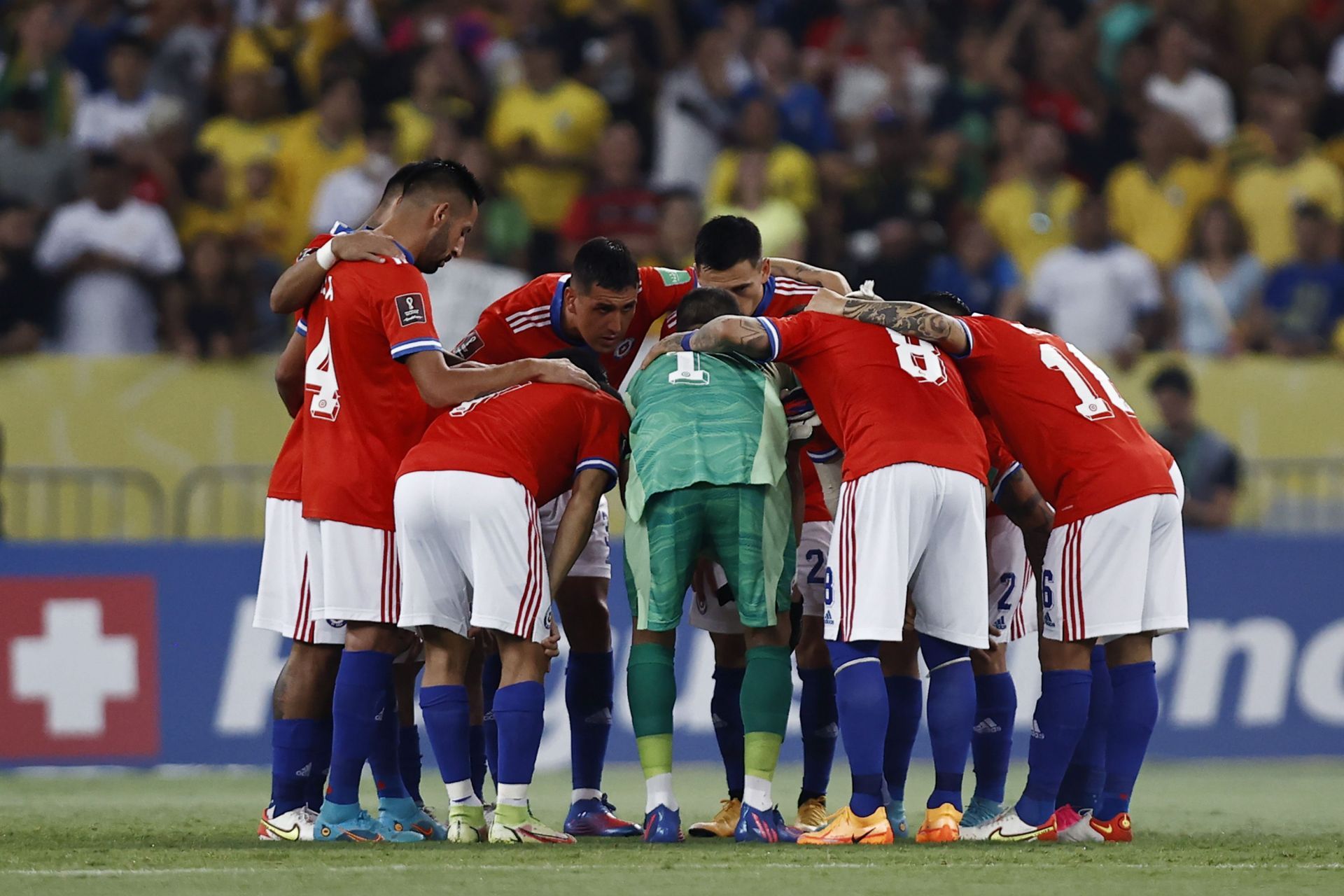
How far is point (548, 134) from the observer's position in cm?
1456

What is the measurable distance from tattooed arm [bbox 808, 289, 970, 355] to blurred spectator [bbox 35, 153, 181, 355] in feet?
23.5

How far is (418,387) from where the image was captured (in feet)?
23.6

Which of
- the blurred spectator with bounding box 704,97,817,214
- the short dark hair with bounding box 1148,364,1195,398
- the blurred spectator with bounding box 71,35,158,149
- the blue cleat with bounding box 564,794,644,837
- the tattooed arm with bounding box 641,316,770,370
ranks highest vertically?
the blurred spectator with bounding box 71,35,158,149

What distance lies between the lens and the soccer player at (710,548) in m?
7.10

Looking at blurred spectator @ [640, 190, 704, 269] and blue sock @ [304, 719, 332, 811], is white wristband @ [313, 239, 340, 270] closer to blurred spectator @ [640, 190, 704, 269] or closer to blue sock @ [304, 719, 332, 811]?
blue sock @ [304, 719, 332, 811]

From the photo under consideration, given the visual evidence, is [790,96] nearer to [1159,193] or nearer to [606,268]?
[1159,193]

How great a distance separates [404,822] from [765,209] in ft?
24.7

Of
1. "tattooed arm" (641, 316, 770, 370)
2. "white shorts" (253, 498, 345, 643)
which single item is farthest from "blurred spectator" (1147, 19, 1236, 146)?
"white shorts" (253, 498, 345, 643)

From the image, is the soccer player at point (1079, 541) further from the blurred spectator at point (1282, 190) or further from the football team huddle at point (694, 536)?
the blurred spectator at point (1282, 190)

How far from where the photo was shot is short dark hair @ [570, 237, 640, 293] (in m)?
7.62

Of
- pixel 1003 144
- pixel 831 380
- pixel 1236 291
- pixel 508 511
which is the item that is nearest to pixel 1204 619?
pixel 1236 291

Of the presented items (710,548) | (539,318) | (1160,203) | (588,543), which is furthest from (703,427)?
(1160,203)

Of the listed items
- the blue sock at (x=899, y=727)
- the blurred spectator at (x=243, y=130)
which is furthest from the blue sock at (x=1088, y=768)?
the blurred spectator at (x=243, y=130)

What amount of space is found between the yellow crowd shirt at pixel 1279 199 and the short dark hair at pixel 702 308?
319 inches
